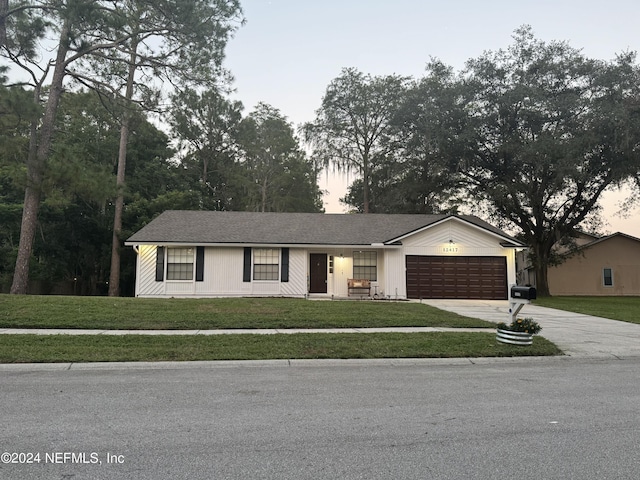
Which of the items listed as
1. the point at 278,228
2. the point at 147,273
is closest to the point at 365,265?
the point at 278,228

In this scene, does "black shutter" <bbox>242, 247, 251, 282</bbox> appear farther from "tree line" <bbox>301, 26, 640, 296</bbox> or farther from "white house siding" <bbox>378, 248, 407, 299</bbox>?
"tree line" <bbox>301, 26, 640, 296</bbox>

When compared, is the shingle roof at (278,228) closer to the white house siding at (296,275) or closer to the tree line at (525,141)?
the white house siding at (296,275)

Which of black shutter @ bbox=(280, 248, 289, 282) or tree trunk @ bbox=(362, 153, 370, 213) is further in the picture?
tree trunk @ bbox=(362, 153, 370, 213)

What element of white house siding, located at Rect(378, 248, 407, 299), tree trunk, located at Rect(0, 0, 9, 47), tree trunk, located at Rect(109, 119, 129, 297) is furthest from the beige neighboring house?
tree trunk, located at Rect(0, 0, 9, 47)

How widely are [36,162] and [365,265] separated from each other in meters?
13.6

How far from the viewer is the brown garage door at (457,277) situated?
19.0 m

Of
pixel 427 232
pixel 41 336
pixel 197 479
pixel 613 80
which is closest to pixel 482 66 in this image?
pixel 613 80

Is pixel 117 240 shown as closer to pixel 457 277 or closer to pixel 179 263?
pixel 179 263

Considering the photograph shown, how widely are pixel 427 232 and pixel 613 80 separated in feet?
46.6

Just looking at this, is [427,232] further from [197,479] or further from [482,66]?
[197,479]

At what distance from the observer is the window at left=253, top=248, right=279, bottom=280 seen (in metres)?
18.6

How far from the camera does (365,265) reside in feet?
64.3

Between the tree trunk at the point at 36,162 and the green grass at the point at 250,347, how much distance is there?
8.17 meters

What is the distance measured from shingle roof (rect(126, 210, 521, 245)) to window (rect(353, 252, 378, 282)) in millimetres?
829
